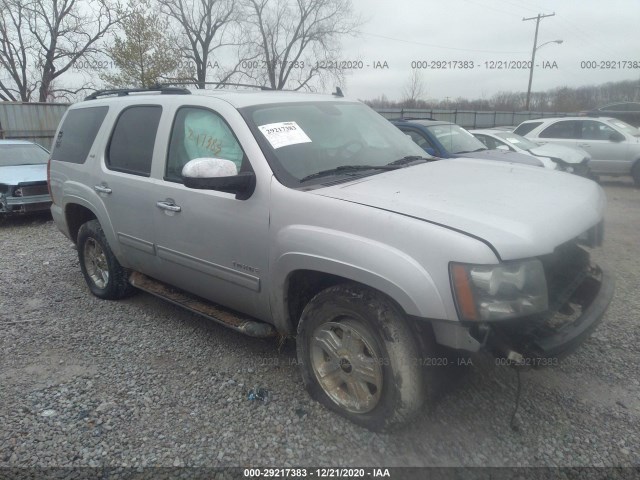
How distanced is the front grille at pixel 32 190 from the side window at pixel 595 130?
460 inches

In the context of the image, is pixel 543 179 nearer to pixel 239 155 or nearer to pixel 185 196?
pixel 239 155

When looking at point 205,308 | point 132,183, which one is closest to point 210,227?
point 205,308

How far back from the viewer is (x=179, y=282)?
3.67 metres

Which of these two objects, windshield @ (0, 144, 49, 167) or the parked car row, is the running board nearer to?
the parked car row

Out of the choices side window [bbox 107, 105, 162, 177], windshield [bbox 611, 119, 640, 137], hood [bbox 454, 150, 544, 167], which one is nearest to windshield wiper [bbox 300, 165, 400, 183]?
side window [bbox 107, 105, 162, 177]

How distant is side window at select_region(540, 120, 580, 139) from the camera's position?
1205 cm

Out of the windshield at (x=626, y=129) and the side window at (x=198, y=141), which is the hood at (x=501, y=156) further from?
the windshield at (x=626, y=129)

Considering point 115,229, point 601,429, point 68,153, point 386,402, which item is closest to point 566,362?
point 601,429

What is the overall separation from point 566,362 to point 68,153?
14.9 feet

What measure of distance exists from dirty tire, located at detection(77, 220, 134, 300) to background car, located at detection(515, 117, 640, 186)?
10737 millimetres

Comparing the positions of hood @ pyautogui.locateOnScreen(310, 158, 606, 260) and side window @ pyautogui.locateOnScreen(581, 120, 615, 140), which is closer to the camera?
hood @ pyautogui.locateOnScreen(310, 158, 606, 260)

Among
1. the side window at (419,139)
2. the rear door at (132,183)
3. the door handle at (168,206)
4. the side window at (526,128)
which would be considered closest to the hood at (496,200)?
Result: the door handle at (168,206)

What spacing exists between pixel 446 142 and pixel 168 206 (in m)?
5.43

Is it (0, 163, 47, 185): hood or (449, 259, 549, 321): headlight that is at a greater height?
(449, 259, 549, 321): headlight
